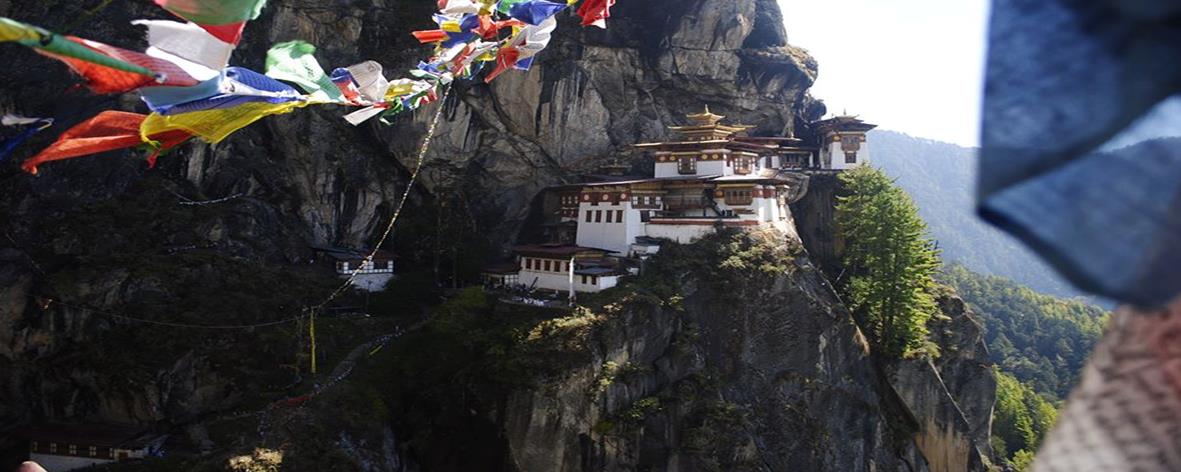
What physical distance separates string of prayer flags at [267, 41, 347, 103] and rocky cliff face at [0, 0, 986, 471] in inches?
573

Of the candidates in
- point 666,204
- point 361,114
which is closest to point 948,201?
point 666,204

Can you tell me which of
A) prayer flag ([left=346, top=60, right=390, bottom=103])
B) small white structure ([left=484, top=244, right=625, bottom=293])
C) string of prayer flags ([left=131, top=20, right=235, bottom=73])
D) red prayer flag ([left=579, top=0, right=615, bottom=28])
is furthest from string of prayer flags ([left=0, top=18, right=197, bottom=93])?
small white structure ([left=484, top=244, right=625, bottom=293])

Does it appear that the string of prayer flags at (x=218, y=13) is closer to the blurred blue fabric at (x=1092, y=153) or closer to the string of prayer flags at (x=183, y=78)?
the string of prayer flags at (x=183, y=78)

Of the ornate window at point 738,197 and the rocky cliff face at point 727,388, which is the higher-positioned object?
the ornate window at point 738,197

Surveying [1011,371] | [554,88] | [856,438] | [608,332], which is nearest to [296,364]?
[608,332]

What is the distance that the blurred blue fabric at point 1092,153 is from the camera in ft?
3.55

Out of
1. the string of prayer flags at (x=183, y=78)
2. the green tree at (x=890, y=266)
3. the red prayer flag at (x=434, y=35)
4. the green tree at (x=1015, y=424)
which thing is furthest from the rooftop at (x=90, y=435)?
the green tree at (x=1015, y=424)

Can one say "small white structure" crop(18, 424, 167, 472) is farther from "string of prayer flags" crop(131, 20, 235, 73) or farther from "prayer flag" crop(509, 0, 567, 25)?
"string of prayer flags" crop(131, 20, 235, 73)

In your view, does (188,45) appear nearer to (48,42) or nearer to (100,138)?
(100,138)

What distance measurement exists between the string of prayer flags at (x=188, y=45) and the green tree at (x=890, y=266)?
87.3ft

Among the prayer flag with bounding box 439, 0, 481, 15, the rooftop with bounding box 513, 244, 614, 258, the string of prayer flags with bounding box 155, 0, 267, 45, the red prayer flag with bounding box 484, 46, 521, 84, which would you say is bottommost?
the rooftop with bounding box 513, 244, 614, 258

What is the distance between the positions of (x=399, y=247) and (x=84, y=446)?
14.1 m

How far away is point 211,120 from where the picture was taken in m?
4.72

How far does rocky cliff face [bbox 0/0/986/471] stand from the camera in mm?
19500
